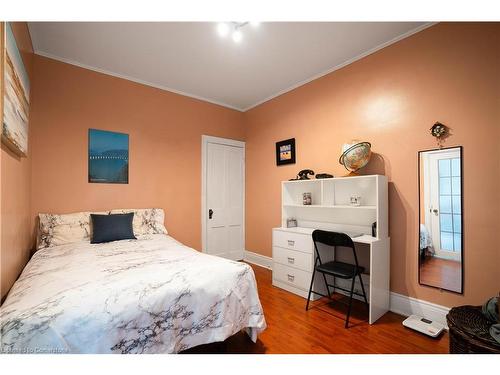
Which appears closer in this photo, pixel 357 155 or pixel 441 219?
pixel 441 219

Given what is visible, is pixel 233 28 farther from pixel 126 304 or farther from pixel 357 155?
pixel 126 304

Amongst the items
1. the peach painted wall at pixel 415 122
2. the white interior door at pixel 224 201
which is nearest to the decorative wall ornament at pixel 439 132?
the peach painted wall at pixel 415 122

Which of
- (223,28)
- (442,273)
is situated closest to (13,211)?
(223,28)

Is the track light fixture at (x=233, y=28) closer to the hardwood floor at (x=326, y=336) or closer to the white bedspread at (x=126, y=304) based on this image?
the white bedspread at (x=126, y=304)

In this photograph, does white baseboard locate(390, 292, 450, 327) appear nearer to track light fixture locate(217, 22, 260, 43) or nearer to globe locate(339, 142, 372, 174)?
globe locate(339, 142, 372, 174)

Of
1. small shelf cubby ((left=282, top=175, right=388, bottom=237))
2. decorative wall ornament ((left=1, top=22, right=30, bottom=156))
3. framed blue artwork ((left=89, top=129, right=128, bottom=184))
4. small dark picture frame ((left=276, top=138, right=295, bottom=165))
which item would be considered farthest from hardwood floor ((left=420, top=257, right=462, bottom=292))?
framed blue artwork ((left=89, top=129, right=128, bottom=184))

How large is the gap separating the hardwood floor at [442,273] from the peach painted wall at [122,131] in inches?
114

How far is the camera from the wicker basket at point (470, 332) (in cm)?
134

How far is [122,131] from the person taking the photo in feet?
10.1

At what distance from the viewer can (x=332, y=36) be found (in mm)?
2354

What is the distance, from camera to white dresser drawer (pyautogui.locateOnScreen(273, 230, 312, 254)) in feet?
8.80

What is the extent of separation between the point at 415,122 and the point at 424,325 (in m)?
1.85
